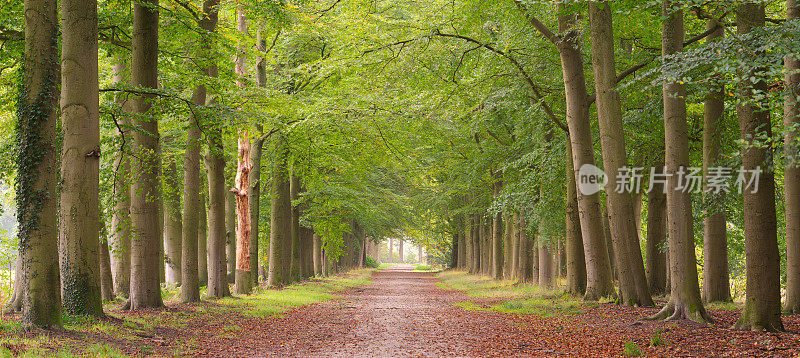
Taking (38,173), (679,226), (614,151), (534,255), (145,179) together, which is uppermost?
(614,151)

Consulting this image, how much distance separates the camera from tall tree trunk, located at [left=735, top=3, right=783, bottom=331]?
28.4 ft

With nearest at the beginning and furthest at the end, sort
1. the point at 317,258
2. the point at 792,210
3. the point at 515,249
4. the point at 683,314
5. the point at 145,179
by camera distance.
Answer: the point at 792,210 < the point at 683,314 < the point at 145,179 < the point at 515,249 < the point at 317,258

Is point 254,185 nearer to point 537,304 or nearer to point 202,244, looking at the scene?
point 202,244

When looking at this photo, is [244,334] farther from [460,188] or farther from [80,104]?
[460,188]

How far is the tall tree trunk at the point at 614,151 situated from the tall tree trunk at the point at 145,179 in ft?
29.7

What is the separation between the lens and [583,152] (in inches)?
563

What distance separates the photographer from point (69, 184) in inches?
357

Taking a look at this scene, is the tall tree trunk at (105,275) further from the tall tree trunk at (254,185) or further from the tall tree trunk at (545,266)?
the tall tree trunk at (545,266)

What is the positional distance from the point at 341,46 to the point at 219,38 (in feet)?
19.8

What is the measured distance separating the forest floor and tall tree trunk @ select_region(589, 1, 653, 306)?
0.66 m

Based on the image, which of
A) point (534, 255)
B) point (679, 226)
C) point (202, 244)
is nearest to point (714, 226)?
point (679, 226)

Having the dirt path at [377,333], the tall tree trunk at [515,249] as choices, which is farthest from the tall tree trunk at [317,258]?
the dirt path at [377,333]

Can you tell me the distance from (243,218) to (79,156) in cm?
991

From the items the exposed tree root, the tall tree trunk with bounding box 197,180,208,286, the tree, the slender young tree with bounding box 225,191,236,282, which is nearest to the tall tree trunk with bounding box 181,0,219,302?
the slender young tree with bounding box 225,191,236,282
